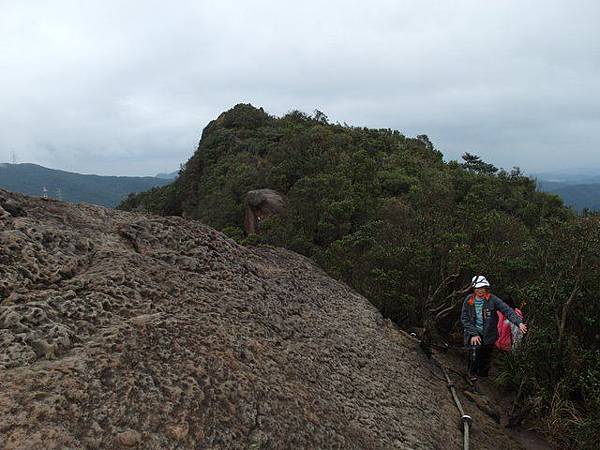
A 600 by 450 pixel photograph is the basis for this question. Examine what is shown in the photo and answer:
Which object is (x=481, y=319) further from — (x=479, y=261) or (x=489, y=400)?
(x=479, y=261)

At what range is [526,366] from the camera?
6035 mm

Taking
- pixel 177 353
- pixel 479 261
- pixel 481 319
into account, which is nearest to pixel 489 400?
pixel 481 319

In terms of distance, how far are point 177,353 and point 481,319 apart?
462 cm

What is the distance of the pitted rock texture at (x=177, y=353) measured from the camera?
301cm

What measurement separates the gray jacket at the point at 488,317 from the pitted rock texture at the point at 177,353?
89cm

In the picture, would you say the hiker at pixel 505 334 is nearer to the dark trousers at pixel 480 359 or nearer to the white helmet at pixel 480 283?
the dark trousers at pixel 480 359

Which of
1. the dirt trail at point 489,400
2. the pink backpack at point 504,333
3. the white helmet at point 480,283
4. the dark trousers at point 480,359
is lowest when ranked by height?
the dirt trail at point 489,400

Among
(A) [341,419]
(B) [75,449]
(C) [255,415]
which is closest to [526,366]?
(A) [341,419]

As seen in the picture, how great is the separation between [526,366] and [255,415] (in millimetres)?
4169

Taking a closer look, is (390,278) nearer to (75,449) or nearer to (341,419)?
(341,419)

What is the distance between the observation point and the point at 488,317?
6516mm

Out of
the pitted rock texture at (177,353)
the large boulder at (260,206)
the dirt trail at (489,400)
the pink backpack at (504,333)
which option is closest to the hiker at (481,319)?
the pink backpack at (504,333)

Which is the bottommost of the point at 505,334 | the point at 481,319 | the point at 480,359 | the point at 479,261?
the point at 480,359

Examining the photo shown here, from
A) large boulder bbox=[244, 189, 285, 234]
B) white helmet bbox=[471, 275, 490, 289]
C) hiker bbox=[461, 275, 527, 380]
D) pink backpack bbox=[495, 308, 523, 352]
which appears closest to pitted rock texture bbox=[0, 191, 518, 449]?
hiker bbox=[461, 275, 527, 380]
